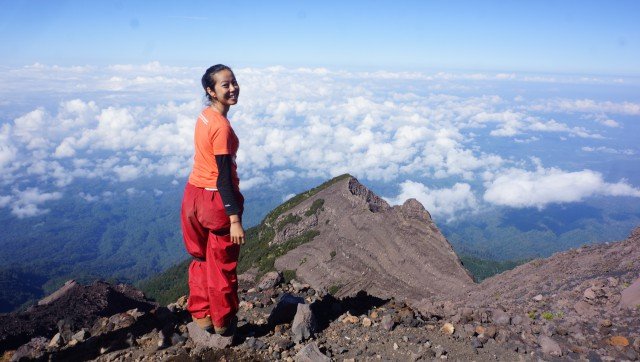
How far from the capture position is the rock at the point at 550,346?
210 inches

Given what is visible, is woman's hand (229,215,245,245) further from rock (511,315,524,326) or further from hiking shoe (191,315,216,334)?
rock (511,315,524,326)

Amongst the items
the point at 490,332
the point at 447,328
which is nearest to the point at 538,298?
the point at 490,332

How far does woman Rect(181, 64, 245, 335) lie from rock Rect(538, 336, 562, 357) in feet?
15.0

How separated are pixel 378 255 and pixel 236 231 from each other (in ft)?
52.5

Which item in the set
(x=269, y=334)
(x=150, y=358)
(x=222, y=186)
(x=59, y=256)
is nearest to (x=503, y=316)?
(x=269, y=334)

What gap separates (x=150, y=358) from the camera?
5.73 metres

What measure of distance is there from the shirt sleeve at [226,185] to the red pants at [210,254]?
20 centimetres

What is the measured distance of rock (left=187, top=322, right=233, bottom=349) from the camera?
583 cm

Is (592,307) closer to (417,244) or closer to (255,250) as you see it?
(417,244)

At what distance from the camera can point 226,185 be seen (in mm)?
4996

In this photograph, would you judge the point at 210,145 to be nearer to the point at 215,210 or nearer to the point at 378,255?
the point at 215,210

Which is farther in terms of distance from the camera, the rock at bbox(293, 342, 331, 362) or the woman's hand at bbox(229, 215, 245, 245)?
the rock at bbox(293, 342, 331, 362)

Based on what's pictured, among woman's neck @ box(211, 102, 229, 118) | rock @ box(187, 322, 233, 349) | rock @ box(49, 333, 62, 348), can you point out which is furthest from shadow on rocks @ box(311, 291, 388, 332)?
rock @ box(49, 333, 62, 348)

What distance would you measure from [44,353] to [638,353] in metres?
8.98
